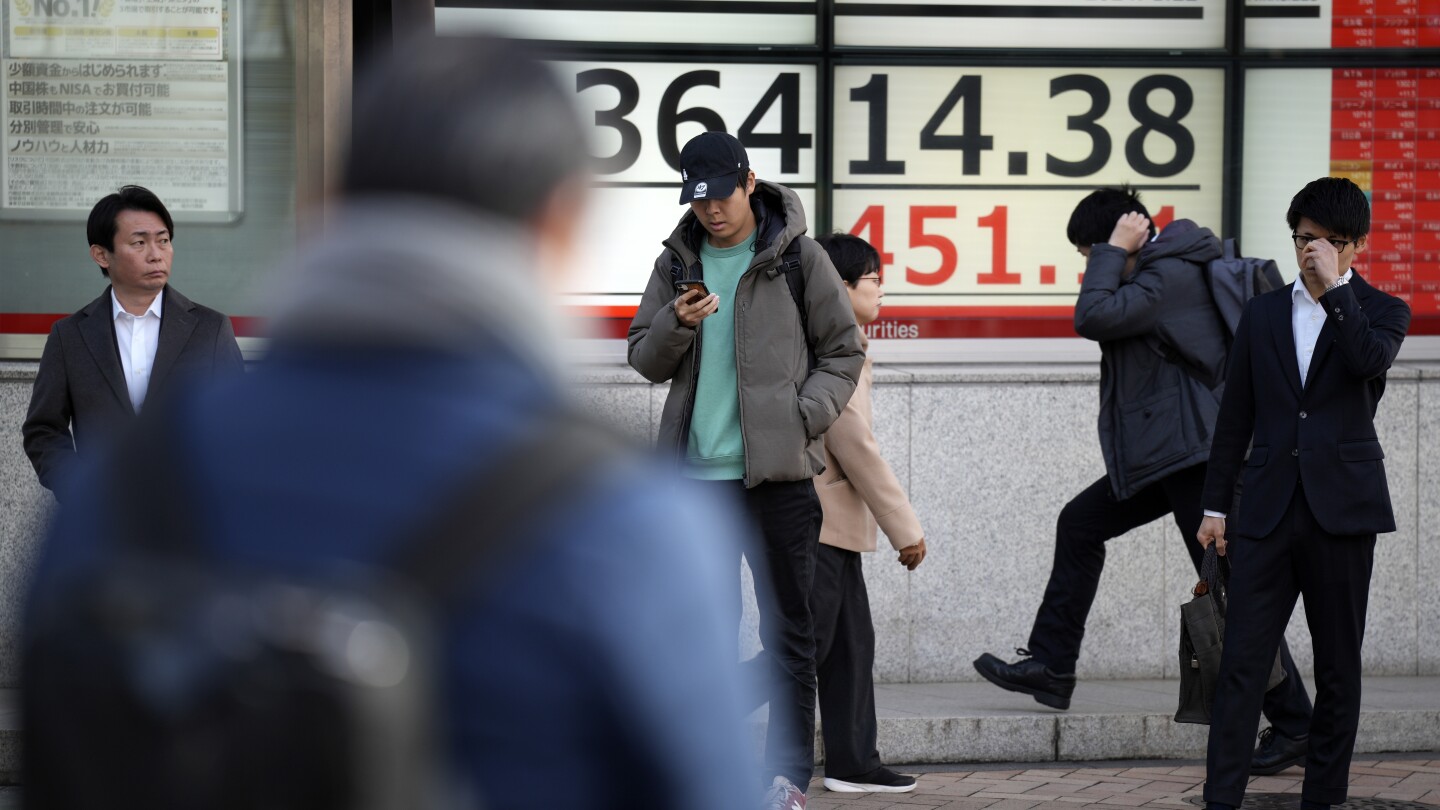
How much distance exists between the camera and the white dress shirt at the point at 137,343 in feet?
18.2

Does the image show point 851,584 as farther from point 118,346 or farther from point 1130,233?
point 118,346

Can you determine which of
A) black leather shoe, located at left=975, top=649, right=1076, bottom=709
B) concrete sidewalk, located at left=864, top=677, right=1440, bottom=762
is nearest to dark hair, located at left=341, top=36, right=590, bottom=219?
concrete sidewalk, located at left=864, top=677, right=1440, bottom=762

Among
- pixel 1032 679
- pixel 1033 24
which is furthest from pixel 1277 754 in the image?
pixel 1033 24

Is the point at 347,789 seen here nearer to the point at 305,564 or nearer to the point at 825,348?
the point at 305,564

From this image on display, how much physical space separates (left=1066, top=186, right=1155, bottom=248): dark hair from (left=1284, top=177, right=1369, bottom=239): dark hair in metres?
1.37

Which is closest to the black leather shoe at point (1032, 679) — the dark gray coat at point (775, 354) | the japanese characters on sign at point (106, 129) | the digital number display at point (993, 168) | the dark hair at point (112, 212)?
the dark gray coat at point (775, 354)

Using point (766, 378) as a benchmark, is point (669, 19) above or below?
above

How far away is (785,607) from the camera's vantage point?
5.53m

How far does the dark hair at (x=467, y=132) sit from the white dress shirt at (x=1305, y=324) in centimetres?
443

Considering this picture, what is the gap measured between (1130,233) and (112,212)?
141 inches

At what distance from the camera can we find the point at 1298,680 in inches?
246

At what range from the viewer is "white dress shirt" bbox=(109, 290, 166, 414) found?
18.2 ft

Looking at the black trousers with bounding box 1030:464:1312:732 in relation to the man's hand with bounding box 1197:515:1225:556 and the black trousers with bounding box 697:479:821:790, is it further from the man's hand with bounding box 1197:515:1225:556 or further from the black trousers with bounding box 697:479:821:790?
the black trousers with bounding box 697:479:821:790

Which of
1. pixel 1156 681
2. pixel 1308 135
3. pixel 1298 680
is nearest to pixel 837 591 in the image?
pixel 1298 680
